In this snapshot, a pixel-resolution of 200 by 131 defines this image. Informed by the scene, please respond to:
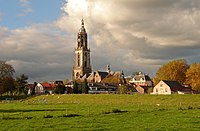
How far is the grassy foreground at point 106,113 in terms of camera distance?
106ft

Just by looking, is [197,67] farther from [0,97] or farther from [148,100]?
[0,97]

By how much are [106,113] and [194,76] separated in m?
94.5

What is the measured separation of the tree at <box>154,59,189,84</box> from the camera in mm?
143375

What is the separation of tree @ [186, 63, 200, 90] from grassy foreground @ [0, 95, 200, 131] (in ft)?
132

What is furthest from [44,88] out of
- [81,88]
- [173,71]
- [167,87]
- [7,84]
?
[167,87]

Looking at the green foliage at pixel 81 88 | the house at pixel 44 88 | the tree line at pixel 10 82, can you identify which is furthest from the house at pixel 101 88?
the tree line at pixel 10 82

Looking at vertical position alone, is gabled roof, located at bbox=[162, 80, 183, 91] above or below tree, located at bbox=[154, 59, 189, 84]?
below

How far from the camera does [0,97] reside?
145m

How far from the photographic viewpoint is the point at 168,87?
431 ft

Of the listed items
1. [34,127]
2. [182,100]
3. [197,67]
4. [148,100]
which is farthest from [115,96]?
[34,127]

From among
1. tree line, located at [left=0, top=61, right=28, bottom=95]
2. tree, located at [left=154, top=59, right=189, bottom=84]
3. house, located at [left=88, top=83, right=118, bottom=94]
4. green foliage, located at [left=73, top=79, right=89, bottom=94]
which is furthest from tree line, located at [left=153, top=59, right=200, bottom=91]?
tree line, located at [left=0, top=61, right=28, bottom=95]

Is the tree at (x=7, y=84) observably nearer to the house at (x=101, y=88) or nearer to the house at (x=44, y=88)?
the house at (x=44, y=88)

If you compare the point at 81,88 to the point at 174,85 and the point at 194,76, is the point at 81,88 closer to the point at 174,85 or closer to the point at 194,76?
the point at 174,85

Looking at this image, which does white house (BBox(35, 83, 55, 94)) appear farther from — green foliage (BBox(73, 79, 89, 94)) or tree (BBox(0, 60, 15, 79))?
tree (BBox(0, 60, 15, 79))
